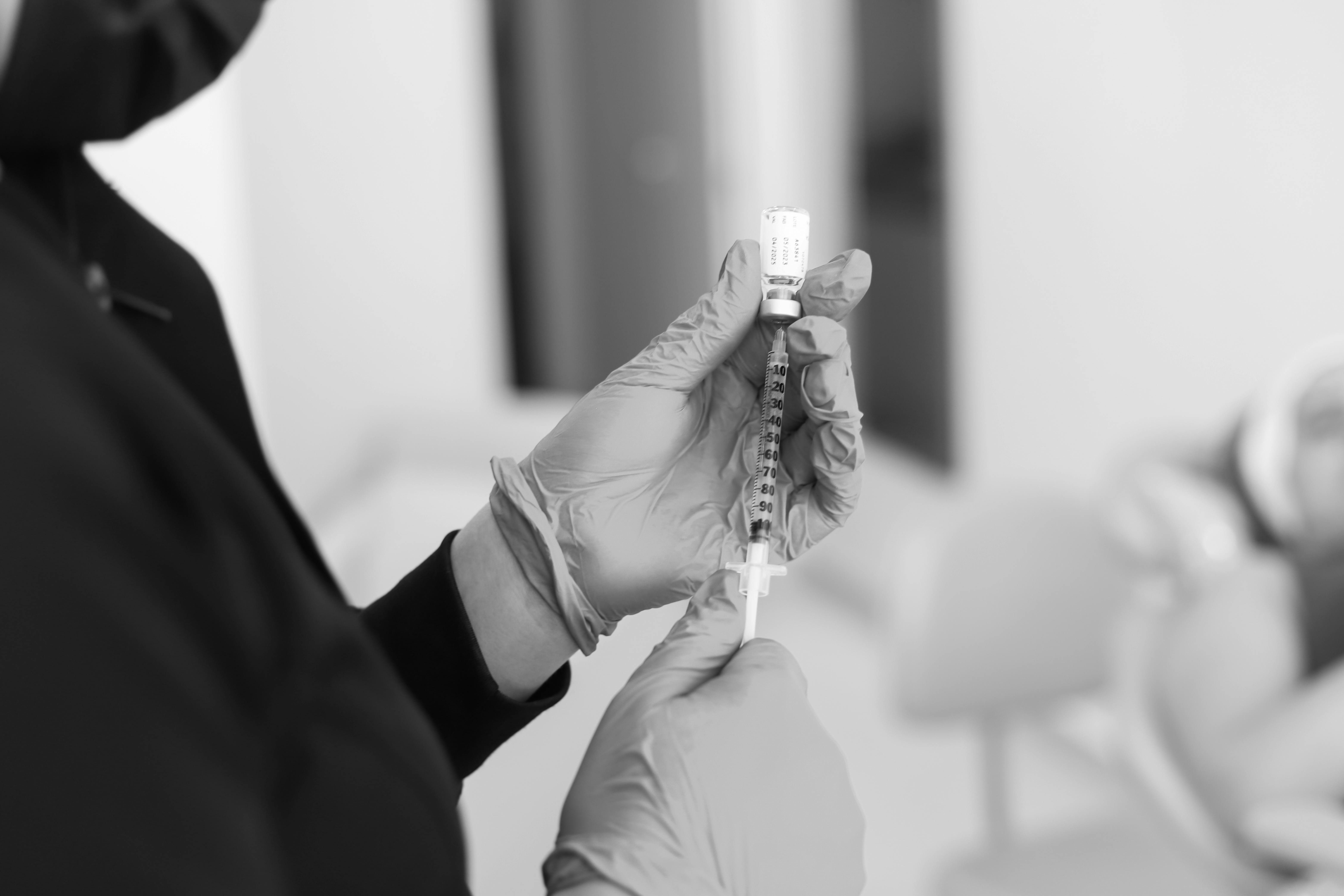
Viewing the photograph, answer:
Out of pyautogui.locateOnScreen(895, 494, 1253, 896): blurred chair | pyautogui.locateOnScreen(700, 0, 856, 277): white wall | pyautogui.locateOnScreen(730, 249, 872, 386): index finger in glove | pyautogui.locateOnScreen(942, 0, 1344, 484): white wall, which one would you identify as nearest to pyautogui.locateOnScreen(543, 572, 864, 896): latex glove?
pyautogui.locateOnScreen(730, 249, 872, 386): index finger in glove

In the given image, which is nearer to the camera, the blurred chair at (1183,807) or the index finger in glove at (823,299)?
the index finger in glove at (823,299)

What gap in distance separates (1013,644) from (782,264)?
1.01m

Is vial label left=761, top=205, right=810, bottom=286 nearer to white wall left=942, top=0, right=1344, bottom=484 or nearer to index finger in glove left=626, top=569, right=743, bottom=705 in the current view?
index finger in glove left=626, top=569, right=743, bottom=705

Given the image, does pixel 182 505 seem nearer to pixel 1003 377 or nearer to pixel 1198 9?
pixel 1198 9

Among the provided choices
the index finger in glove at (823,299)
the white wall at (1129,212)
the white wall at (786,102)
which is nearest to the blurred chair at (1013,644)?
the white wall at (1129,212)

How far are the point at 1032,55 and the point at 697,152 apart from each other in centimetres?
122

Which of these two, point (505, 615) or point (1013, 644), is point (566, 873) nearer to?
point (505, 615)

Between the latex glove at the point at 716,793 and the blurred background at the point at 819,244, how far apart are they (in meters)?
0.04

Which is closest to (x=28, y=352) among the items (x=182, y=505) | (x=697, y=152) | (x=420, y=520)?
(x=182, y=505)

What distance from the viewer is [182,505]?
0.33 metres

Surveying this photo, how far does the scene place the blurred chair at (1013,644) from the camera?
51.7 inches

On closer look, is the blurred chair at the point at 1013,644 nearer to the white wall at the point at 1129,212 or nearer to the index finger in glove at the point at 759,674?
the white wall at the point at 1129,212

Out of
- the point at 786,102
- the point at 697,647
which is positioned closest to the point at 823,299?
the point at 697,647

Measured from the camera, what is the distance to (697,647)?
0.45 m
